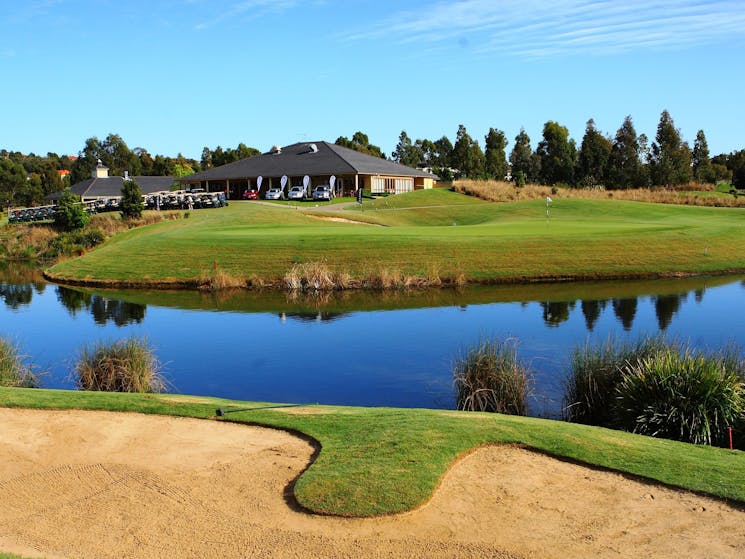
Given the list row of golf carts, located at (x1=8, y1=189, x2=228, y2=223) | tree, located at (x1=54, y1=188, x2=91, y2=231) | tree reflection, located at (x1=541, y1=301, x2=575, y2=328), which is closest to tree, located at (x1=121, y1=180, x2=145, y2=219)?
tree, located at (x1=54, y1=188, x2=91, y2=231)

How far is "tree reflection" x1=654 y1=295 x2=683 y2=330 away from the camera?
2230 centimetres

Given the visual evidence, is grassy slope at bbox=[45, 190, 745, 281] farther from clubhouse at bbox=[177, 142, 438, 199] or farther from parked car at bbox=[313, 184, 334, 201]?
clubhouse at bbox=[177, 142, 438, 199]

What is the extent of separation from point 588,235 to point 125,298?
72.1 feet

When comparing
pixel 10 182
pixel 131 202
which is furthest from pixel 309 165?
pixel 10 182

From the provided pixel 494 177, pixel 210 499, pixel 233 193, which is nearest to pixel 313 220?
pixel 233 193

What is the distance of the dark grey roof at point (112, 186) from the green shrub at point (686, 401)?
3239 inches

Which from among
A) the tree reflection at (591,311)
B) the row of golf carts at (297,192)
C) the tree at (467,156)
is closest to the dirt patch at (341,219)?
the row of golf carts at (297,192)

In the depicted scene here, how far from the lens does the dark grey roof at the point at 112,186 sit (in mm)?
88375

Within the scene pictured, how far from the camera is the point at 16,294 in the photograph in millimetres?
33469

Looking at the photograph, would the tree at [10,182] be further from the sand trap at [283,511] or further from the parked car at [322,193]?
the sand trap at [283,511]

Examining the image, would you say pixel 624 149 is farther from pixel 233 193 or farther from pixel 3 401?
pixel 3 401

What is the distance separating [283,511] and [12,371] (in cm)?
1017

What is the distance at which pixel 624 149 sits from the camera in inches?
3103

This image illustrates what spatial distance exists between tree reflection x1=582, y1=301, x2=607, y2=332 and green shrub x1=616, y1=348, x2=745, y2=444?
10213 millimetres
